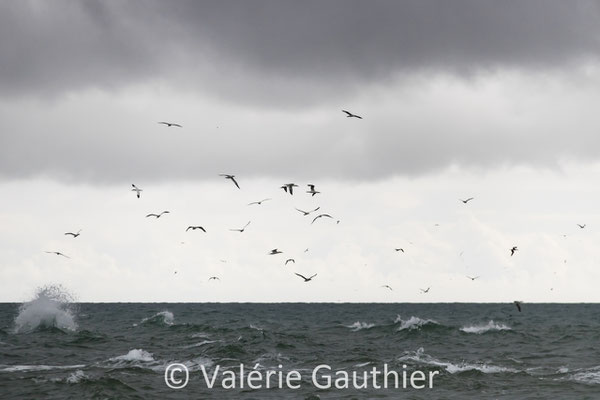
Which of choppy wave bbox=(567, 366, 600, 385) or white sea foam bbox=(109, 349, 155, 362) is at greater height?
white sea foam bbox=(109, 349, 155, 362)

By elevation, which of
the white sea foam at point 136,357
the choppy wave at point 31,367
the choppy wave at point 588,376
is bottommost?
the choppy wave at point 588,376

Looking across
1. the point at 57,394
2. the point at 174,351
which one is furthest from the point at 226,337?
the point at 57,394

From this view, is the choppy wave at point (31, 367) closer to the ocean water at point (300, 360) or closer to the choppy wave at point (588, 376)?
the ocean water at point (300, 360)

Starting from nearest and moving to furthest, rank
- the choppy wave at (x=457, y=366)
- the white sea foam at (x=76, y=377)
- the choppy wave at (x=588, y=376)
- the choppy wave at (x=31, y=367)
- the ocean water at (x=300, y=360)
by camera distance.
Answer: the ocean water at (x=300, y=360), the white sea foam at (x=76, y=377), the choppy wave at (x=588, y=376), the choppy wave at (x=31, y=367), the choppy wave at (x=457, y=366)

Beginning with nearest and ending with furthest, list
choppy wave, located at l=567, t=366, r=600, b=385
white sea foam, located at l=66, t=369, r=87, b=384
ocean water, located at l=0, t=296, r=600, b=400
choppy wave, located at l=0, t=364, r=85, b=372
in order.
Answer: ocean water, located at l=0, t=296, r=600, b=400 < white sea foam, located at l=66, t=369, r=87, b=384 < choppy wave, located at l=567, t=366, r=600, b=385 < choppy wave, located at l=0, t=364, r=85, b=372

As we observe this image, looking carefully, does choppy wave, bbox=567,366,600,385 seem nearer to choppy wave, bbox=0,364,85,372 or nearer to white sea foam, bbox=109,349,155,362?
white sea foam, bbox=109,349,155,362

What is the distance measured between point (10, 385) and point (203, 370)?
916cm

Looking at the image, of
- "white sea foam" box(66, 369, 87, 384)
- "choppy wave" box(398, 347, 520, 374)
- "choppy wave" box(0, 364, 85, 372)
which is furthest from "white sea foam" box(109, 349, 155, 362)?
"choppy wave" box(398, 347, 520, 374)

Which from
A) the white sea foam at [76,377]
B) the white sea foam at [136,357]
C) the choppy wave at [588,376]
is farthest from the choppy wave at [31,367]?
the choppy wave at [588,376]

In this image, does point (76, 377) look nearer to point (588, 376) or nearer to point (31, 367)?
point (31, 367)

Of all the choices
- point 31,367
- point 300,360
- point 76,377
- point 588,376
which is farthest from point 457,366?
point 31,367

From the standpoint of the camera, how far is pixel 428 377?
109ft

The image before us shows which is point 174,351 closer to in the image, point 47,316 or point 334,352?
point 334,352

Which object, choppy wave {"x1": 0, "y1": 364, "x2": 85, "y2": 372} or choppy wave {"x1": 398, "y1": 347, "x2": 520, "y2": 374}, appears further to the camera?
choppy wave {"x1": 398, "y1": 347, "x2": 520, "y2": 374}
